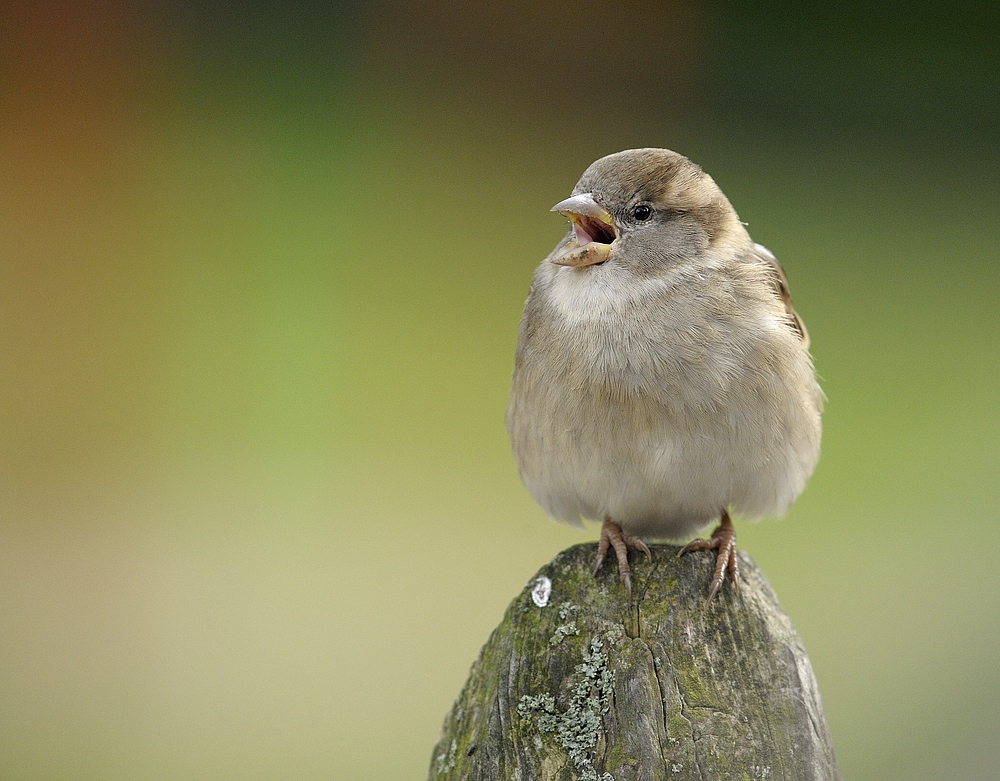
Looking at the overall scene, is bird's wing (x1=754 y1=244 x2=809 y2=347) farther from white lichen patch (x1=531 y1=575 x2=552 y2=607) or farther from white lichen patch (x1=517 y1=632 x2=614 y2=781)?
white lichen patch (x1=517 y1=632 x2=614 y2=781)

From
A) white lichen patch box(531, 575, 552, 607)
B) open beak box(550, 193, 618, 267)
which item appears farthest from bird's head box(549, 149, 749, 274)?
white lichen patch box(531, 575, 552, 607)

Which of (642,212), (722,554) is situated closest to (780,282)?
(642,212)

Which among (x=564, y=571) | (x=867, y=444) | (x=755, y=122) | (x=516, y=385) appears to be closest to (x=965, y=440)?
(x=867, y=444)

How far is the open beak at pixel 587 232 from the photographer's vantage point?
215 cm

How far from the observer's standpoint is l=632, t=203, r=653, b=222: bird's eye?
2.22 m

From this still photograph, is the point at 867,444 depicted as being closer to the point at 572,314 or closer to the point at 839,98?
the point at 839,98

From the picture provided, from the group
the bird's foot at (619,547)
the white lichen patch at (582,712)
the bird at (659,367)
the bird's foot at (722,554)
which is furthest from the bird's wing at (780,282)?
the white lichen patch at (582,712)

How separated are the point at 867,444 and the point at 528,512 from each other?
146 cm

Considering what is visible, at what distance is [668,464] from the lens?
2104 millimetres

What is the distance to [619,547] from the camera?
1849mm

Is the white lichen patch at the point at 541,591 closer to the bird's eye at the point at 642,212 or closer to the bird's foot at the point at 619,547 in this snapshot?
the bird's foot at the point at 619,547

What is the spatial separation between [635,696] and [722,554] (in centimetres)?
42

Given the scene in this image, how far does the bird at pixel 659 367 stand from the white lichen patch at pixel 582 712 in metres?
0.46

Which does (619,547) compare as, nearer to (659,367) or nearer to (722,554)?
(722,554)
